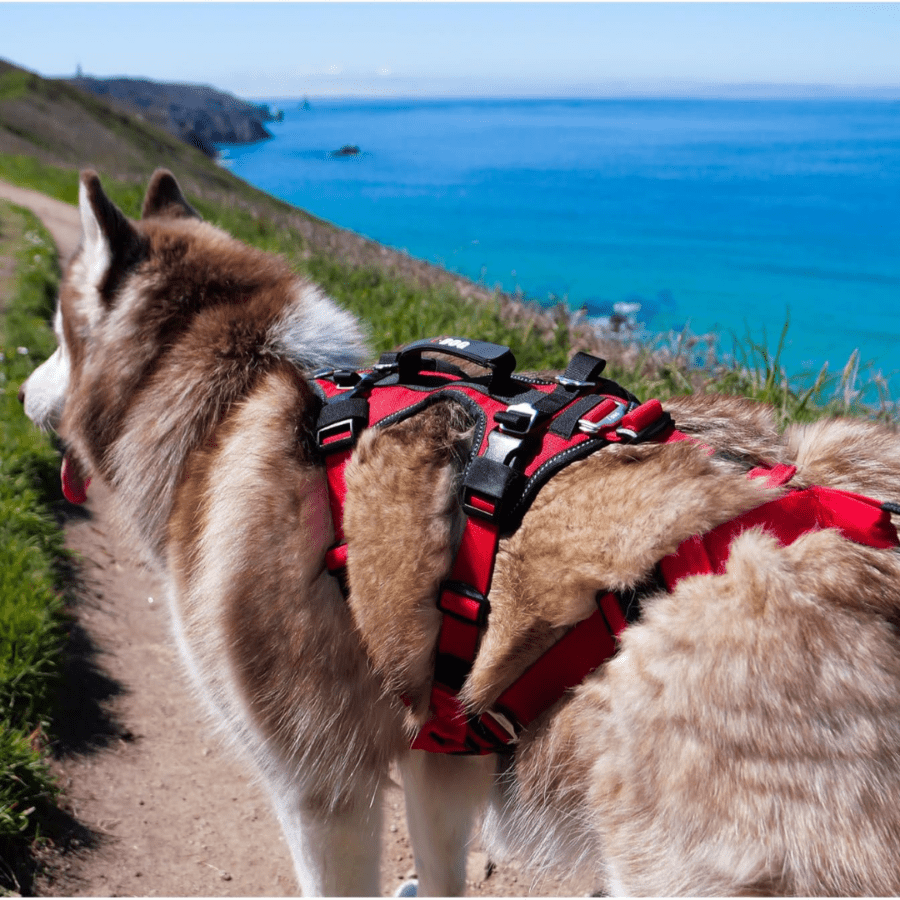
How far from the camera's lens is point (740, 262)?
680 centimetres

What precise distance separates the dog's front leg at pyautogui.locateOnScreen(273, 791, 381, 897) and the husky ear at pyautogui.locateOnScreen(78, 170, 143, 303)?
5.42 feet

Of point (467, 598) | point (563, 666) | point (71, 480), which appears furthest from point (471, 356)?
point (71, 480)

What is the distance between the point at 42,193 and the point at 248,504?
1552cm

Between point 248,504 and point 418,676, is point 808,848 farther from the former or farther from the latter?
point 248,504

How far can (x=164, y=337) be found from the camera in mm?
2328

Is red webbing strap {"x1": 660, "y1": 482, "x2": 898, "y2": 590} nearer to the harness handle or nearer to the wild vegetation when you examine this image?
→ the harness handle

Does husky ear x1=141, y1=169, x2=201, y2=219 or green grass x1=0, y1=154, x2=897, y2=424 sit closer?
husky ear x1=141, y1=169, x2=201, y2=219

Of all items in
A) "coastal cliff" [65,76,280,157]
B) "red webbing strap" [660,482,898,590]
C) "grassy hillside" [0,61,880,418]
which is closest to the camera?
"red webbing strap" [660,482,898,590]

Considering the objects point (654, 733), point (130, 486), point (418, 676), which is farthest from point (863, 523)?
point (130, 486)

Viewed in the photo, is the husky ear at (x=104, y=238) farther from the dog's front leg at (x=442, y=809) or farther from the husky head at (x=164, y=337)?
the dog's front leg at (x=442, y=809)

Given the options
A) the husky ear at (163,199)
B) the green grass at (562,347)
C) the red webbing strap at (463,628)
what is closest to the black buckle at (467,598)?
the red webbing strap at (463,628)

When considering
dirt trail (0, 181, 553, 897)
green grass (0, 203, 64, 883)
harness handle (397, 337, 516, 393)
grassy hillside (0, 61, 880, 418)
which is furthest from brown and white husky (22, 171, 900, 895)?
grassy hillside (0, 61, 880, 418)

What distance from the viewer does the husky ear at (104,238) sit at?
7.39 feet

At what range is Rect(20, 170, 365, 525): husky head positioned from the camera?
7.27 feet
